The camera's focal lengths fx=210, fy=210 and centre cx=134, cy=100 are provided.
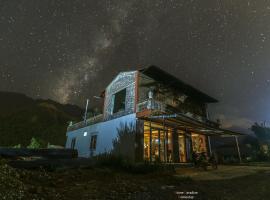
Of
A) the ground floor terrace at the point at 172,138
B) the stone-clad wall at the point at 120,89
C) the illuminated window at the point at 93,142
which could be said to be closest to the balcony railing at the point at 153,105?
the ground floor terrace at the point at 172,138

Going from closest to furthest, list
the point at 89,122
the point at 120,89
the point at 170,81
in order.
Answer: the point at 120,89 → the point at 170,81 → the point at 89,122

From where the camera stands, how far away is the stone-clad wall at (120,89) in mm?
17203

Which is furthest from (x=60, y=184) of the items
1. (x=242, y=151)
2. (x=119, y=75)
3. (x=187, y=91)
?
(x=242, y=151)

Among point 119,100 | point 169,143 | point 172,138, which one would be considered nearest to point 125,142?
point 169,143

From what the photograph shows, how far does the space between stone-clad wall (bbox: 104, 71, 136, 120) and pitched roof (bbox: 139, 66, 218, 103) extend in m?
1.49

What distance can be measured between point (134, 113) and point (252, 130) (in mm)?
44929

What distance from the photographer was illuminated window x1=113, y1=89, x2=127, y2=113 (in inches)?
755

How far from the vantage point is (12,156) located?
34.5 feet

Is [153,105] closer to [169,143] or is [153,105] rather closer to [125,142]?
[125,142]

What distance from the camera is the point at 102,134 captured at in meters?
19.1

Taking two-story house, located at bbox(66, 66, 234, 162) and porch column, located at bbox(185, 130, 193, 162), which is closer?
two-story house, located at bbox(66, 66, 234, 162)

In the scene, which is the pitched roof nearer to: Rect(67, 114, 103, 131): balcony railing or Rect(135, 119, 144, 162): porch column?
Rect(135, 119, 144, 162): porch column

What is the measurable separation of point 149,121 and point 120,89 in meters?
5.12

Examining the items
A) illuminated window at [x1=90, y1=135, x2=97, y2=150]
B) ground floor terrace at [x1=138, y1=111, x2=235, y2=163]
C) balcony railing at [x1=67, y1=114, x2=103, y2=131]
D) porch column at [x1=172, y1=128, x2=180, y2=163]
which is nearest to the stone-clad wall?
balcony railing at [x1=67, y1=114, x2=103, y2=131]
